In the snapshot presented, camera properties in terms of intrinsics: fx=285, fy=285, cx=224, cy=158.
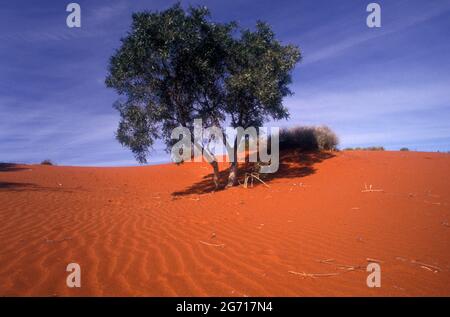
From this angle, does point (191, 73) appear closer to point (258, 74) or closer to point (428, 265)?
point (258, 74)

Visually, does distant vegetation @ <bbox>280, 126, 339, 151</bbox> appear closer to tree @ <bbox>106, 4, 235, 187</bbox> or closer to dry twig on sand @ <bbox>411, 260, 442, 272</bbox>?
tree @ <bbox>106, 4, 235, 187</bbox>


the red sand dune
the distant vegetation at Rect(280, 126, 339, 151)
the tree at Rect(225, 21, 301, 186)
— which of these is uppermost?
the tree at Rect(225, 21, 301, 186)

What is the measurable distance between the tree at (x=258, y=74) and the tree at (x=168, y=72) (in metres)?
0.61

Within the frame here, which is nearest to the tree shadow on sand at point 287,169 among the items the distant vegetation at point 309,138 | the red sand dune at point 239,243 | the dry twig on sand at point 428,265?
the distant vegetation at point 309,138

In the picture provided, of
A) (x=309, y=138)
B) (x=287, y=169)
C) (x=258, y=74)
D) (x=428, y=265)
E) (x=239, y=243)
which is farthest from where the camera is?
(x=309, y=138)

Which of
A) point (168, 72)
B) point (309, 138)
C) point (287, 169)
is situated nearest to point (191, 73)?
point (168, 72)

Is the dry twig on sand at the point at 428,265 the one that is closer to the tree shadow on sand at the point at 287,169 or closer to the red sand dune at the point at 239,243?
the red sand dune at the point at 239,243

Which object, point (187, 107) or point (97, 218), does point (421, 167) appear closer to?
point (187, 107)

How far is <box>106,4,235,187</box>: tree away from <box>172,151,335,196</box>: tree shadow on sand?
232cm

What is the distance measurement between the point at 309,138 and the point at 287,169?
4355 millimetres

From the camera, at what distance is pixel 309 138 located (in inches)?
733

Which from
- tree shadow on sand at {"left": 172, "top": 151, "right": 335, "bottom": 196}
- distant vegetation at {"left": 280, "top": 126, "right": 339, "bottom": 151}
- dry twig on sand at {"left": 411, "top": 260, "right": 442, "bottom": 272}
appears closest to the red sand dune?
dry twig on sand at {"left": 411, "top": 260, "right": 442, "bottom": 272}

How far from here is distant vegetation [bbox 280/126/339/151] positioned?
61.2 ft
